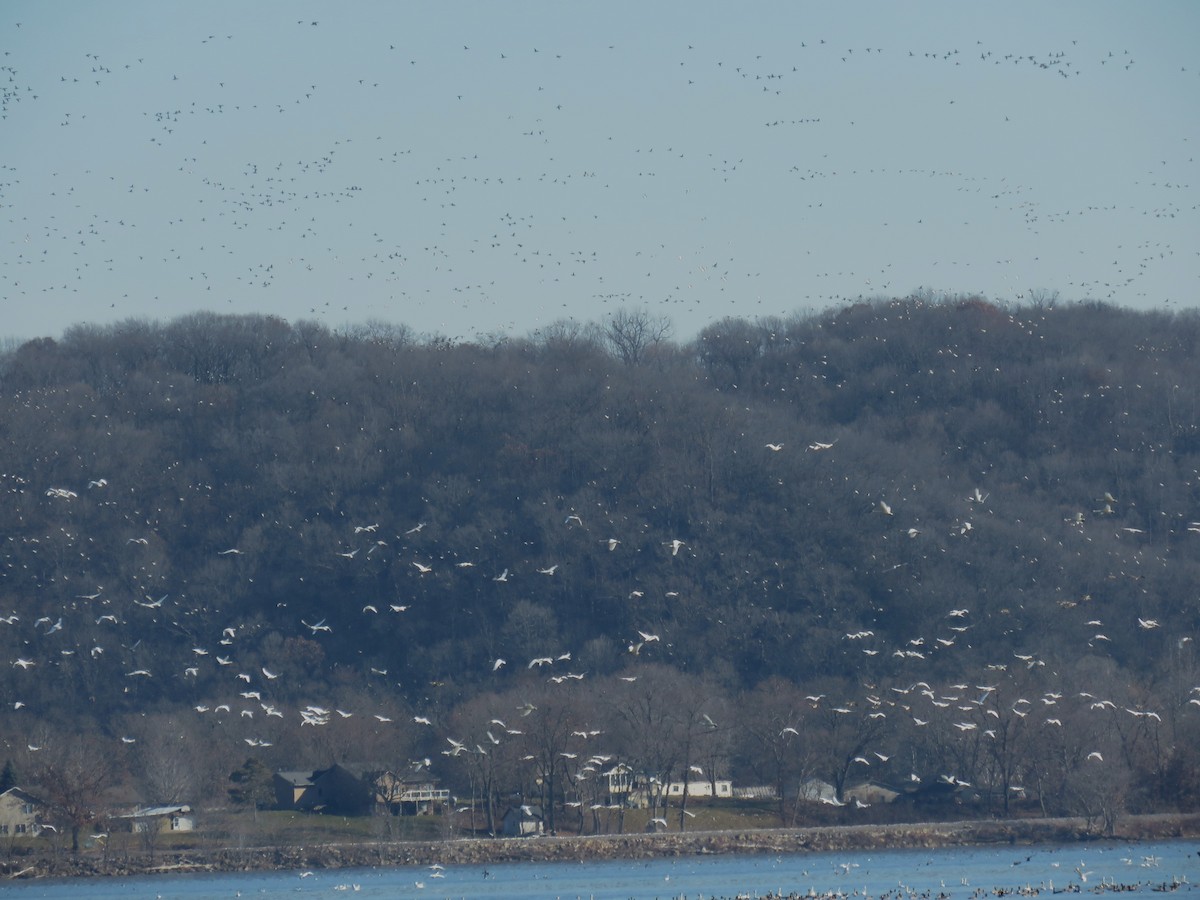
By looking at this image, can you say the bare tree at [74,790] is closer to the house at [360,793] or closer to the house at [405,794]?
the house at [360,793]

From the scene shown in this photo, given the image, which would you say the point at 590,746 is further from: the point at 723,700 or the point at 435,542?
the point at 435,542

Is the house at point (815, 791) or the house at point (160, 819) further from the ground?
the house at point (815, 791)

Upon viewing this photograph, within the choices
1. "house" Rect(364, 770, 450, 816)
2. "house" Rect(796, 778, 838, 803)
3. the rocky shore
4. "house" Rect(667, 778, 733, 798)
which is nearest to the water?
the rocky shore

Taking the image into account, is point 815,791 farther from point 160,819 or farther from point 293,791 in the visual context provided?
point 160,819

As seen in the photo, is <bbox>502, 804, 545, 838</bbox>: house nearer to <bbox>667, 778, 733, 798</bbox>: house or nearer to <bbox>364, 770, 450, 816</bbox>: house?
<bbox>364, 770, 450, 816</bbox>: house

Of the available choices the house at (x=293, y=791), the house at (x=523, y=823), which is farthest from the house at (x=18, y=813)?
the house at (x=523, y=823)

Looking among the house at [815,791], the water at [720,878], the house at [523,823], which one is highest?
the house at [815,791]
